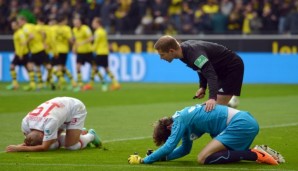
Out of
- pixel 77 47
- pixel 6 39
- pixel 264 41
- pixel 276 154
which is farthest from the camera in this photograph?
pixel 6 39

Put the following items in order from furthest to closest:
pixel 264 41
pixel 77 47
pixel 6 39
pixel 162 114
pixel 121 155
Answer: pixel 6 39, pixel 264 41, pixel 77 47, pixel 162 114, pixel 121 155

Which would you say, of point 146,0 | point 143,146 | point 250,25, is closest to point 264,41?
point 250,25

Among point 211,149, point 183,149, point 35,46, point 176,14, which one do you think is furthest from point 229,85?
point 176,14

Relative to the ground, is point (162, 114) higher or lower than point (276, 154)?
lower

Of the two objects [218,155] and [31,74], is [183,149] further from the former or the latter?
[31,74]

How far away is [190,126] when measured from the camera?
1077 cm

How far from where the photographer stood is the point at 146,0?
3541cm

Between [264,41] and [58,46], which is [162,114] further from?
[264,41]

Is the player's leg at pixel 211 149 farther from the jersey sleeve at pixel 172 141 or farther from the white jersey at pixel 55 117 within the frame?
the white jersey at pixel 55 117

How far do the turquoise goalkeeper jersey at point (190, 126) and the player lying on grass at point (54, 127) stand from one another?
190cm

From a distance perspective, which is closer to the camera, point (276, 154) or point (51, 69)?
point (276, 154)

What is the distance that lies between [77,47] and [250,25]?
7.27 metres

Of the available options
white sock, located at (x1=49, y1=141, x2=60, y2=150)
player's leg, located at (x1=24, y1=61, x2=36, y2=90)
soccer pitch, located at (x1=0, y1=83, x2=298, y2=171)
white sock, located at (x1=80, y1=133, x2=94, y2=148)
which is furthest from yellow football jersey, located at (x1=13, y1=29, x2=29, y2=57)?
white sock, located at (x1=49, y1=141, x2=60, y2=150)

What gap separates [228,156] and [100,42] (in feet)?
61.2
